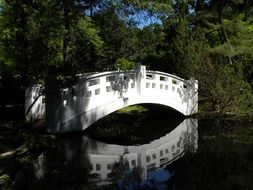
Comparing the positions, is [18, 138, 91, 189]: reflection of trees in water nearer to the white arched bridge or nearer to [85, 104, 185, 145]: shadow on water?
the white arched bridge

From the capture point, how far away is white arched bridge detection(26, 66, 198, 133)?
12789mm

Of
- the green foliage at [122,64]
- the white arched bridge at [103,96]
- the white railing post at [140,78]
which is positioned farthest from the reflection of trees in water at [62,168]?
the green foliage at [122,64]

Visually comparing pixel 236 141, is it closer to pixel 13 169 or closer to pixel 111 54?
pixel 13 169

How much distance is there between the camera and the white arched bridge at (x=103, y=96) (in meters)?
12.8

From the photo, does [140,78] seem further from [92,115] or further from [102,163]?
[102,163]

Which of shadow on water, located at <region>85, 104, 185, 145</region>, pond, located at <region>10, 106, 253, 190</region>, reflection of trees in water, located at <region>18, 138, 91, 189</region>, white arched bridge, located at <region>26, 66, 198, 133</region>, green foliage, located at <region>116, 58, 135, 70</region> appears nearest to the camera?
reflection of trees in water, located at <region>18, 138, 91, 189</region>

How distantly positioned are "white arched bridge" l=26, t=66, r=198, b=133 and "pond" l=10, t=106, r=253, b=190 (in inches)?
23.9

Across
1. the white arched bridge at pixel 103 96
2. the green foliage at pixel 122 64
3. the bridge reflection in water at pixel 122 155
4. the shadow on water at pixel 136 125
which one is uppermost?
the green foliage at pixel 122 64

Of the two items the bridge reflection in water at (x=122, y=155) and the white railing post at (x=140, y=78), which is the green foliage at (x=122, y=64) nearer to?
the white railing post at (x=140, y=78)

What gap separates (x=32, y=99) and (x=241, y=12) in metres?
13.6

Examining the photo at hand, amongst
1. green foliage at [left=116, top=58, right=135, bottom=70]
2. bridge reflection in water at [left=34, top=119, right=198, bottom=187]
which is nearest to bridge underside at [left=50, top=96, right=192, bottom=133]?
bridge reflection in water at [left=34, top=119, right=198, bottom=187]

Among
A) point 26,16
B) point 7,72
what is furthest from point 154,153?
point 7,72

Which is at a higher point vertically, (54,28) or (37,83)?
(54,28)

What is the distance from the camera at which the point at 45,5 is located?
37.5ft
